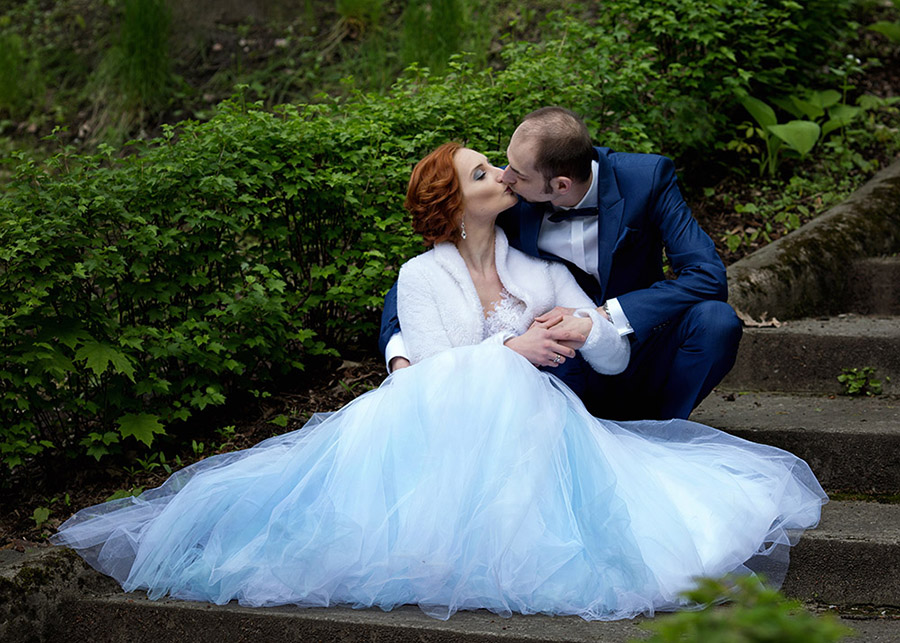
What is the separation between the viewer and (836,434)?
3.25 meters

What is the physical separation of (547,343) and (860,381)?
5.54 feet

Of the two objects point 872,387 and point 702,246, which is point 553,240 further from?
point 872,387

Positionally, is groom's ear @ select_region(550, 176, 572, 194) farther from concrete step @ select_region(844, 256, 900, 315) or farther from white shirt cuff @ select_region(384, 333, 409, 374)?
concrete step @ select_region(844, 256, 900, 315)

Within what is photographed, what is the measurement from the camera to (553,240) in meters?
3.30

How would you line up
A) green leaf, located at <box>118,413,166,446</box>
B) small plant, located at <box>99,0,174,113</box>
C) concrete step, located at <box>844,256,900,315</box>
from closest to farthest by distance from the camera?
green leaf, located at <box>118,413,166,446</box>
concrete step, located at <box>844,256,900,315</box>
small plant, located at <box>99,0,174,113</box>

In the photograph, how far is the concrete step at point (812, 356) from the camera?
3889mm

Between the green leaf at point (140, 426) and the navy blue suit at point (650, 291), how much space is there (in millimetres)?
944

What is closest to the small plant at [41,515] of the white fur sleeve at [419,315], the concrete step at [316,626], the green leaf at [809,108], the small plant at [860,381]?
the concrete step at [316,626]

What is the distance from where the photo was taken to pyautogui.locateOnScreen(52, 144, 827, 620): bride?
8.11 feet

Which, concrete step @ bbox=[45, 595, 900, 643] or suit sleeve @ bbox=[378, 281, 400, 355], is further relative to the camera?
suit sleeve @ bbox=[378, 281, 400, 355]

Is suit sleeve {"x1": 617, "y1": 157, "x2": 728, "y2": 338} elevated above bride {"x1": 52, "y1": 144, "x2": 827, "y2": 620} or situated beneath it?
elevated above

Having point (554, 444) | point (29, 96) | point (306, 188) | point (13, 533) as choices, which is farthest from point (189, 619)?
point (29, 96)

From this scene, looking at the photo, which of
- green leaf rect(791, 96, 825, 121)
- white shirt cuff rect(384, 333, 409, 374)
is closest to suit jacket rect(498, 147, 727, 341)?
white shirt cuff rect(384, 333, 409, 374)

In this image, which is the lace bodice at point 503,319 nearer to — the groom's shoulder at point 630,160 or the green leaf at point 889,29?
the groom's shoulder at point 630,160
